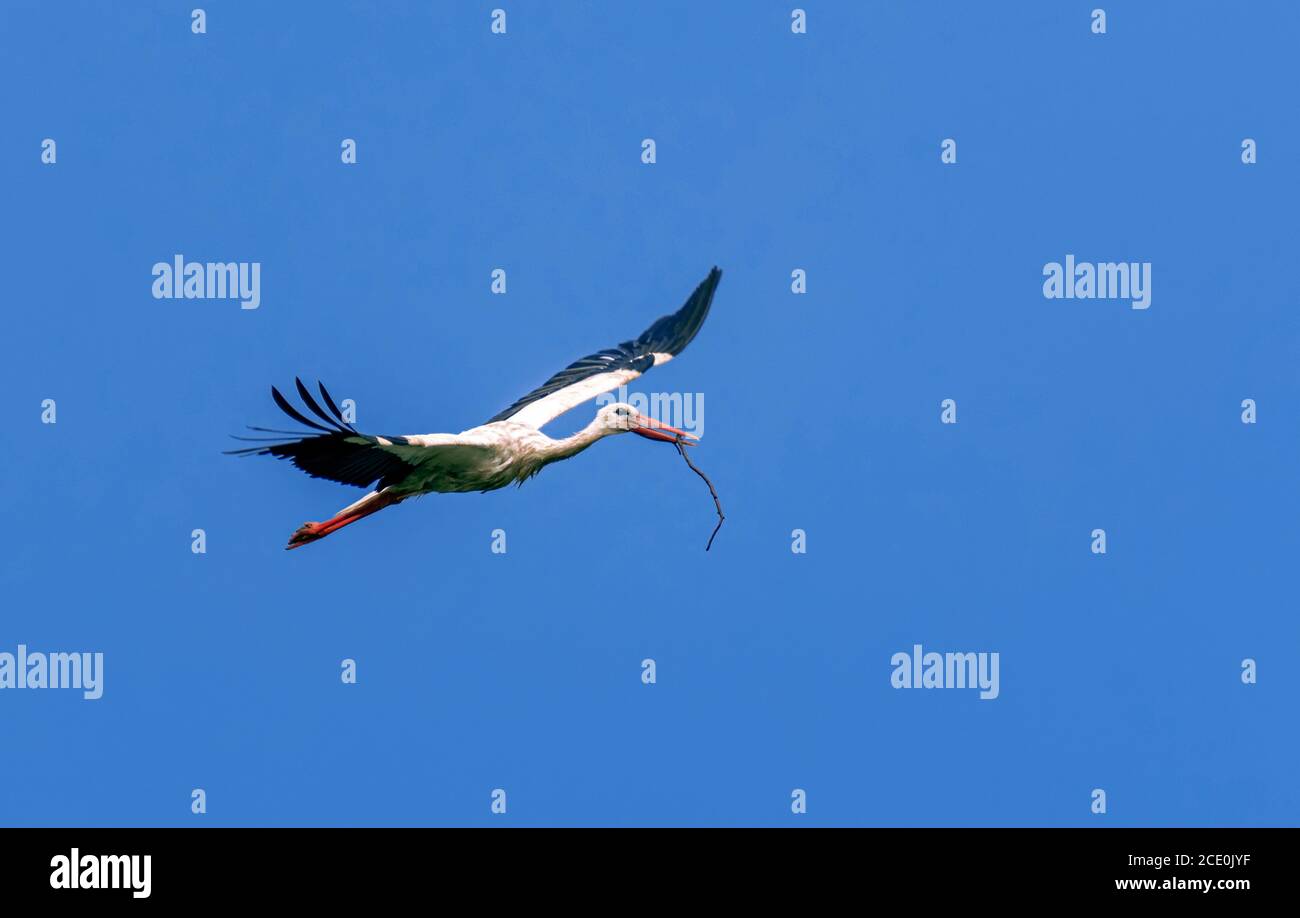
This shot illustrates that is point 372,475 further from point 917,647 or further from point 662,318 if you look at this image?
point 917,647

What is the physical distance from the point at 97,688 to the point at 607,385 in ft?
27.0

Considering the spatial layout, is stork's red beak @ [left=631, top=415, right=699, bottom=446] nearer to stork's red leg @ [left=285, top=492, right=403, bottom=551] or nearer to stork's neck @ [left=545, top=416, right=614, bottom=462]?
stork's neck @ [left=545, top=416, right=614, bottom=462]

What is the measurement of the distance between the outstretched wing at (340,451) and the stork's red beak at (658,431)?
2285 millimetres

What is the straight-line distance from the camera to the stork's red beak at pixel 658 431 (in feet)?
58.5

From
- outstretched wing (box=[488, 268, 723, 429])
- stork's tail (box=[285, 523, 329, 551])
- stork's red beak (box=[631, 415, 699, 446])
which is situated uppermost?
outstretched wing (box=[488, 268, 723, 429])

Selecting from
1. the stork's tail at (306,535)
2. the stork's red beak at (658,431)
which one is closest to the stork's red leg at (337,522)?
the stork's tail at (306,535)

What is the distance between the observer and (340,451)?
1538 centimetres

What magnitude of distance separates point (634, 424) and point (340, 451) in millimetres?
3213

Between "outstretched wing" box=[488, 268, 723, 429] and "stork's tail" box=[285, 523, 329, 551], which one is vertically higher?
"outstretched wing" box=[488, 268, 723, 429]

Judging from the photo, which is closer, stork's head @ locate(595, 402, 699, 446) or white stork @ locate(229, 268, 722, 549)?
white stork @ locate(229, 268, 722, 549)

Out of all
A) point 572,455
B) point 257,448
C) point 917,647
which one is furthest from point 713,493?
point 917,647

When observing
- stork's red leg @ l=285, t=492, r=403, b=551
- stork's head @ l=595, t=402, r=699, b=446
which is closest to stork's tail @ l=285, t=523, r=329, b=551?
stork's red leg @ l=285, t=492, r=403, b=551

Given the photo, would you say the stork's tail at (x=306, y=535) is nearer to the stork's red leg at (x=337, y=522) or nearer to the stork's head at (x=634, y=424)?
the stork's red leg at (x=337, y=522)

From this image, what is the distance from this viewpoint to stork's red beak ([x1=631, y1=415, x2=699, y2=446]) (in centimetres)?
1783
